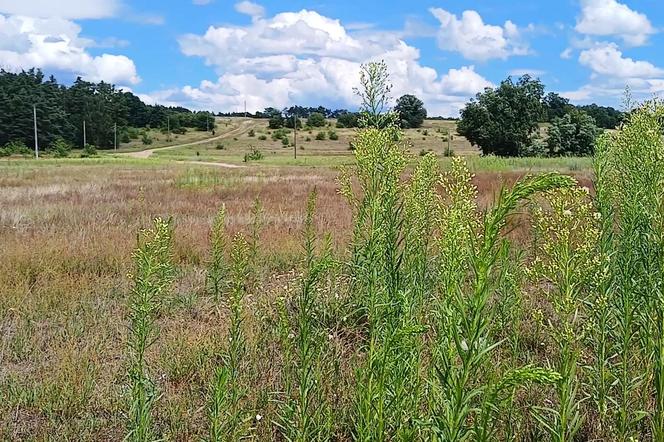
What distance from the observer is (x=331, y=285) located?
6.39m

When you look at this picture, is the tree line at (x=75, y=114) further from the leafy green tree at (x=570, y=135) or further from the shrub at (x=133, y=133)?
the leafy green tree at (x=570, y=135)

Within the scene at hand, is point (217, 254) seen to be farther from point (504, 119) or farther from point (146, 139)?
point (146, 139)

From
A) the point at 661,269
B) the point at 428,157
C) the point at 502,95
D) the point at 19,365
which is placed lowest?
the point at 19,365

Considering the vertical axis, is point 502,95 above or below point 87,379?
above

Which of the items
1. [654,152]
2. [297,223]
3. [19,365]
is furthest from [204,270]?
[654,152]

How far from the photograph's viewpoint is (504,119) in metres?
72.3

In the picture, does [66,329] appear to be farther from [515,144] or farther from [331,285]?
[515,144]

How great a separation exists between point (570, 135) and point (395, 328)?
67.0 m

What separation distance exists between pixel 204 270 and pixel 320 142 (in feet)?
298

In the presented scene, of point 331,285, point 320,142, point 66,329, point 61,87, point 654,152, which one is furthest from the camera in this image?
point 61,87

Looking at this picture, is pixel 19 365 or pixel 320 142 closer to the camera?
pixel 19 365

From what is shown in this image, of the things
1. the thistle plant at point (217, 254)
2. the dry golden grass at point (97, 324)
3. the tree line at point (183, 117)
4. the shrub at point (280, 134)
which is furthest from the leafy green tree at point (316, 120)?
the thistle plant at point (217, 254)

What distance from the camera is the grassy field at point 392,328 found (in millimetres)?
2281

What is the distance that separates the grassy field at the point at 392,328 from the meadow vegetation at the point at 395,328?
0.05ft
